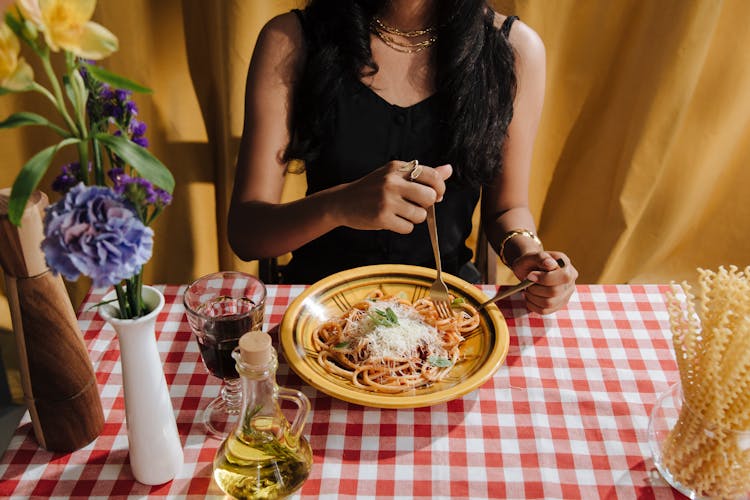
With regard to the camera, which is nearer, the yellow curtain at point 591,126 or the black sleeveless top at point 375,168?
the black sleeveless top at point 375,168

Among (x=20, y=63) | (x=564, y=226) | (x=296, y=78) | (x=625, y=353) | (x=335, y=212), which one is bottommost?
(x=564, y=226)

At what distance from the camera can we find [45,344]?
2.97 feet

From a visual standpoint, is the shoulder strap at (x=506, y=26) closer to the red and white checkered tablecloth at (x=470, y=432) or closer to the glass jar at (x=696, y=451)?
the red and white checkered tablecloth at (x=470, y=432)

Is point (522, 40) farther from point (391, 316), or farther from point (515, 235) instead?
point (391, 316)

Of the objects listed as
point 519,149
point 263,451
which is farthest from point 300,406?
point 519,149

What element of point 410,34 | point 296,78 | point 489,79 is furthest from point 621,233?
point 296,78

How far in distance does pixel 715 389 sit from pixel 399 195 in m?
0.58

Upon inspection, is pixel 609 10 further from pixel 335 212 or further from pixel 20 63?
pixel 20 63

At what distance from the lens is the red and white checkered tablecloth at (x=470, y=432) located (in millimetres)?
943

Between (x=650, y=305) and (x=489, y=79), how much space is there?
643 mm

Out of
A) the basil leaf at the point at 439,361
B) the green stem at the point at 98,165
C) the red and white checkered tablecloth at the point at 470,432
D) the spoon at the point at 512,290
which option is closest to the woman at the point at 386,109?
the spoon at the point at 512,290

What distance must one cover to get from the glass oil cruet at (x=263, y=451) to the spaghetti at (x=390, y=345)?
0.60 ft

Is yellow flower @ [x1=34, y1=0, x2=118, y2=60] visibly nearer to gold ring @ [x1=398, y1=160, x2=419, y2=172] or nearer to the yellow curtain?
gold ring @ [x1=398, y1=160, x2=419, y2=172]

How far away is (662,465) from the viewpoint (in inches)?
37.5
